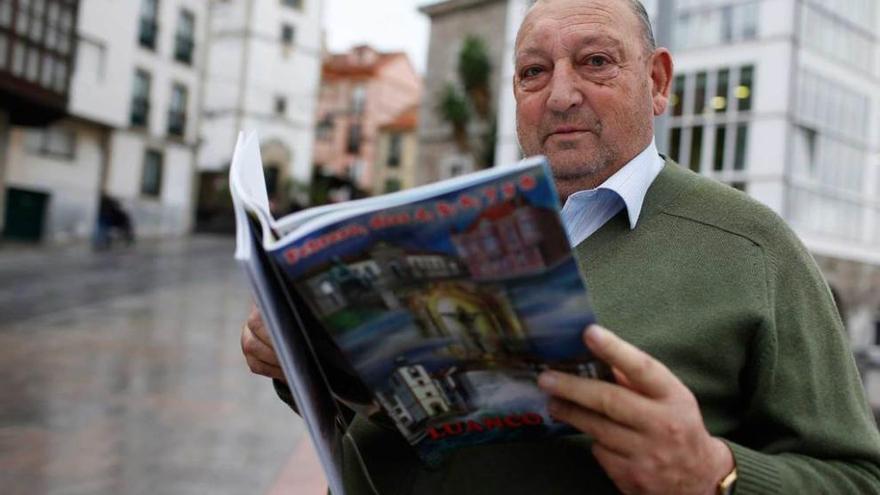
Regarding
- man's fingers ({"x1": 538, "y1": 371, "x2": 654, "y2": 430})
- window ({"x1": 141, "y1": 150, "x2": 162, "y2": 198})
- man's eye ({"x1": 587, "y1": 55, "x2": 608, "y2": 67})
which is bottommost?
man's fingers ({"x1": 538, "y1": 371, "x2": 654, "y2": 430})

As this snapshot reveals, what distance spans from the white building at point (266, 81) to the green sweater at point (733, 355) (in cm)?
3510

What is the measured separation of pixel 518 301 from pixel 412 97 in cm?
5801

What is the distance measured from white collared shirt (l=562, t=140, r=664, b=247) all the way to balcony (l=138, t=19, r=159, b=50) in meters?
27.0

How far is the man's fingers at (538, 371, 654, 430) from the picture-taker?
3.13 feet

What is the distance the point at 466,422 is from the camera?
44.9 inches

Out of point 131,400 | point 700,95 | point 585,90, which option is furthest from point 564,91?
point 700,95

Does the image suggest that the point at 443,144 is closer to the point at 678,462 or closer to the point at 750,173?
the point at 750,173

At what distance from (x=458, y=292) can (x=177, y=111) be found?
29.2 meters

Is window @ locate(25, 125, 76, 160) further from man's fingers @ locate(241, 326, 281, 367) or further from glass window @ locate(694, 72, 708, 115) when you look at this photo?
man's fingers @ locate(241, 326, 281, 367)

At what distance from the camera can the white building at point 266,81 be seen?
36000 millimetres

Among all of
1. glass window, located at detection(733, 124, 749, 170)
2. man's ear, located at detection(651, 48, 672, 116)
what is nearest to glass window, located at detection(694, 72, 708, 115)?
glass window, located at detection(733, 124, 749, 170)

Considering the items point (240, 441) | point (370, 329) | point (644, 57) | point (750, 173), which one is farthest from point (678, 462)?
point (750, 173)

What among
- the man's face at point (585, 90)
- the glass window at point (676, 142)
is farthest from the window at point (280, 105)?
the man's face at point (585, 90)

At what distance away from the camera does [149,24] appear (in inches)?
1031
